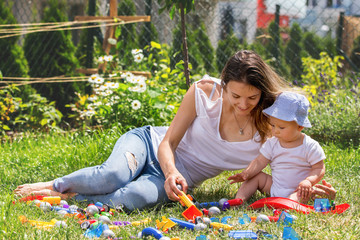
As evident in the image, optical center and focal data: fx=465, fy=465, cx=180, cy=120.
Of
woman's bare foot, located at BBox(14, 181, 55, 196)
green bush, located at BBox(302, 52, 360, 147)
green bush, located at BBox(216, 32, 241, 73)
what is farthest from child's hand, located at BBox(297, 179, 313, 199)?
green bush, located at BBox(216, 32, 241, 73)

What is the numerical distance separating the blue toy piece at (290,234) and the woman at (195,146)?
72cm

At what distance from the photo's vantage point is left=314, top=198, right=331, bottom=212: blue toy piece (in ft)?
7.52

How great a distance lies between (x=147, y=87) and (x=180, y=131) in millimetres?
1663

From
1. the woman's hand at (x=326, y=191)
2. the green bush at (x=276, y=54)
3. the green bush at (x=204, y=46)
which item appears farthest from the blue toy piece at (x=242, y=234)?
the green bush at (x=204, y=46)

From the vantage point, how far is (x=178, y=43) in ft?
21.2

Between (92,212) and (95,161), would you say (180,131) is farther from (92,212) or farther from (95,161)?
(95,161)

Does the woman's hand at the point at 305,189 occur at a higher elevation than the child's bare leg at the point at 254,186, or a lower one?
higher

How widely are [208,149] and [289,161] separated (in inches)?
19.0

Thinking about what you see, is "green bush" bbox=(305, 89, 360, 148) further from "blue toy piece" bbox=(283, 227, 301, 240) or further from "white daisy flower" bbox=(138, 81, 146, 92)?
"blue toy piece" bbox=(283, 227, 301, 240)

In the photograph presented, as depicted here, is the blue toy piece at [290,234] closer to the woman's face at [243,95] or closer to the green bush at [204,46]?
the woman's face at [243,95]

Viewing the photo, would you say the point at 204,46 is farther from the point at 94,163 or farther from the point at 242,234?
the point at 242,234

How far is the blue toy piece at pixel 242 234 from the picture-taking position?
Answer: 6.16 feet

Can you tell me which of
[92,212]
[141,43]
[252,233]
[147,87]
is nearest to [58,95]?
[141,43]

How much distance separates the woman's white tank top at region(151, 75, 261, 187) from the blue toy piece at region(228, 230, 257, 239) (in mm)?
822
